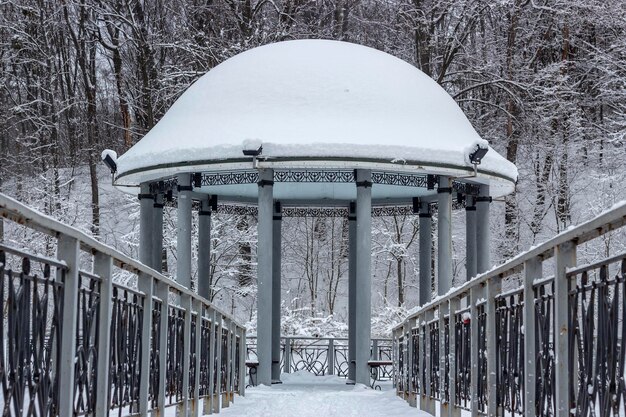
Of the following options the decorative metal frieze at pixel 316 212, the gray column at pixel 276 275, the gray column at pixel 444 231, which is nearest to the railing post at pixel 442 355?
the gray column at pixel 444 231

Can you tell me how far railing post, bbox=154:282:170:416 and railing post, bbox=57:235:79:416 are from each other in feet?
8.68

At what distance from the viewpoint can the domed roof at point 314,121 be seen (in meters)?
13.9

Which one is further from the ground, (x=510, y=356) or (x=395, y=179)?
(x=395, y=179)

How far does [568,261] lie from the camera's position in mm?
4137

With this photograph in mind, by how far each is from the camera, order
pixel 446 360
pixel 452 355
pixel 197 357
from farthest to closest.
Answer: pixel 197 357
pixel 446 360
pixel 452 355

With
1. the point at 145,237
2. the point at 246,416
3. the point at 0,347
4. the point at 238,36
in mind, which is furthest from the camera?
the point at 238,36

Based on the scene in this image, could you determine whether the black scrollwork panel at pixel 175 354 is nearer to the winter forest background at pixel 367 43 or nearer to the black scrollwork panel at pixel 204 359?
the black scrollwork panel at pixel 204 359

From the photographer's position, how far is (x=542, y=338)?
4.67m

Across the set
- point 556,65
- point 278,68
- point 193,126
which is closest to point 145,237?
point 193,126

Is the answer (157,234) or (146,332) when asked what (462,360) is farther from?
(157,234)

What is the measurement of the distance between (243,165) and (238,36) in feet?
51.1

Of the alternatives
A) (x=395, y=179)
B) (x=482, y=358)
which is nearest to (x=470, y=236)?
(x=395, y=179)

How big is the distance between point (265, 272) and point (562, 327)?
1070 cm

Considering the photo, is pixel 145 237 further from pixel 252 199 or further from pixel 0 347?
pixel 0 347
